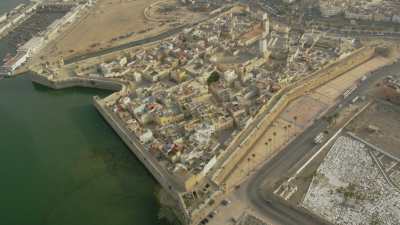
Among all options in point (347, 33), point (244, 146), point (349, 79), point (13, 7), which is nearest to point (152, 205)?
point (244, 146)

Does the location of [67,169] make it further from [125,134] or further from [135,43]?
[135,43]

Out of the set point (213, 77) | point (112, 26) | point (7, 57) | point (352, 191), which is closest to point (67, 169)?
point (213, 77)

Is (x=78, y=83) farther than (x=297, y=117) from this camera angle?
Result: Yes

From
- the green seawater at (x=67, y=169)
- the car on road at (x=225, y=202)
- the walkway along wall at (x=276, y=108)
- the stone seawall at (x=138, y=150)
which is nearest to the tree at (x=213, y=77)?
the walkway along wall at (x=276, y=108)

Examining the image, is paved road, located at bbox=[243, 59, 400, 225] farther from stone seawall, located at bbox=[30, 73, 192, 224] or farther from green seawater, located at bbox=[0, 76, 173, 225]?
green seawater, located at bbox=[0, 76, 173, 225]

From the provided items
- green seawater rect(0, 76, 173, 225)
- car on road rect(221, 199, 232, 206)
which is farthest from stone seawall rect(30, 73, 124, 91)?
car on road rect(221, 199, 232, 206)

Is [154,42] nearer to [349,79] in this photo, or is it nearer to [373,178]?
[349,79]
